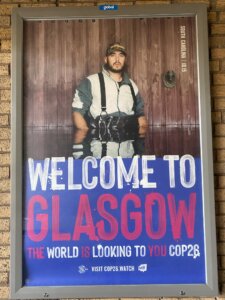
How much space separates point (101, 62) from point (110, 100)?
274 mm

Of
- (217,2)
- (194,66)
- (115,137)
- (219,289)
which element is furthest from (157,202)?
(217,2)

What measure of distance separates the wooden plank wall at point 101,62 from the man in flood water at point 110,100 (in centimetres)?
5

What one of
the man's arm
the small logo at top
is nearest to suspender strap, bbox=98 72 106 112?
the man's arm

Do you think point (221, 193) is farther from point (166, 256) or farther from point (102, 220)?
point (102, 220)

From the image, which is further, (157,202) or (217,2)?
(217,2)

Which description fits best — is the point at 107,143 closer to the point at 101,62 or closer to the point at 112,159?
the point at 112,159

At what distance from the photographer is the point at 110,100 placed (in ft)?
8.55

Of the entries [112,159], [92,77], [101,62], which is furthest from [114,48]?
[112,159]

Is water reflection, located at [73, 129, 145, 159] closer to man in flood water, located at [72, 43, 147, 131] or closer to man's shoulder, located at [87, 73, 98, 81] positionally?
man in flood water, located at [72, 43, 147, 131]

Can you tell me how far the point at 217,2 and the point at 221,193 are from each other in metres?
1.34

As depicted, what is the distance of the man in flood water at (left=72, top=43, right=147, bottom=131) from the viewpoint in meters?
2.59

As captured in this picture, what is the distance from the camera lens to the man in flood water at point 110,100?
259 centimetres

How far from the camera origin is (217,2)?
8.86 feet

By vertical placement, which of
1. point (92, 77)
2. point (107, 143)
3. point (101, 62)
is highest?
point (101, 62)
